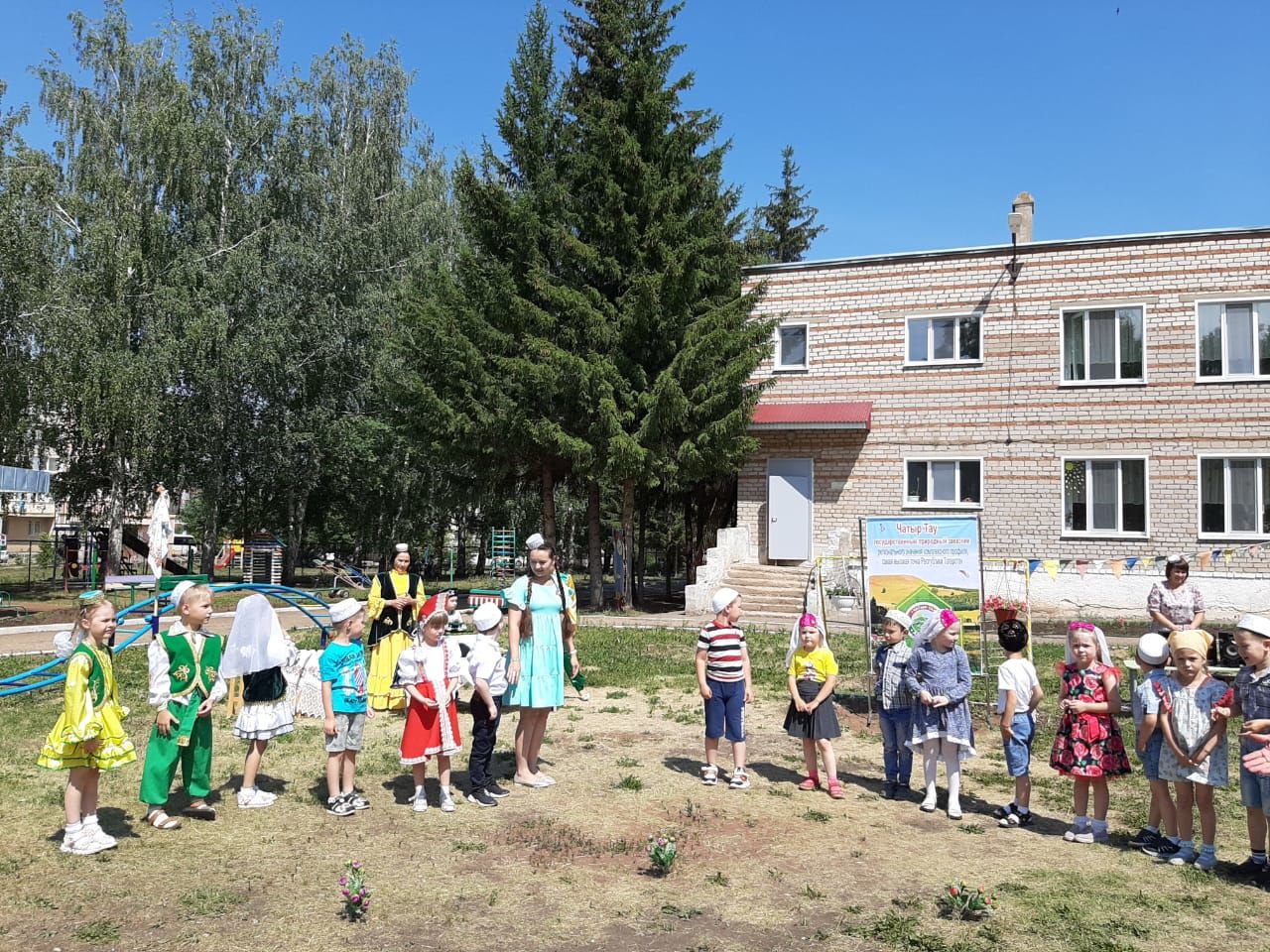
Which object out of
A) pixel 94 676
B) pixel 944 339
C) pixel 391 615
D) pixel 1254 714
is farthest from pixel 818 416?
pixel 94 676

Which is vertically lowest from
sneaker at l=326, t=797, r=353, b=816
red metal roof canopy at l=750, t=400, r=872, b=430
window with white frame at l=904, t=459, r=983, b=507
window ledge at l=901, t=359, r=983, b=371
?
sneaker at l=326, t=797, r=353, b=816

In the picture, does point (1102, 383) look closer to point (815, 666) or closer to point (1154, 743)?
point (815, 666)

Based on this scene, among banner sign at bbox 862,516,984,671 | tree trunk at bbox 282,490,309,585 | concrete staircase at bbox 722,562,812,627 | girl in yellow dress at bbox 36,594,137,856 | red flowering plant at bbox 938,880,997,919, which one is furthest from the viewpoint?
tree trunk at bbox 282,490,309,585

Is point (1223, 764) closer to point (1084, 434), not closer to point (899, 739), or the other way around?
point (899, 739)

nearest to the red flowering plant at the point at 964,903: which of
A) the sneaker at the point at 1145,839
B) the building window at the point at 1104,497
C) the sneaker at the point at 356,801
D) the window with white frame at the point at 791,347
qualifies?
the sneaker at the point at 1145,839

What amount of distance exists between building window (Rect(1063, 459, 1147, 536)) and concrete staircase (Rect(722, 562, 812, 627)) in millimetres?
6356

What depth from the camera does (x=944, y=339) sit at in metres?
23.8

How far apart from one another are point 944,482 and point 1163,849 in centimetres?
1764

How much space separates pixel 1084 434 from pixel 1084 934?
63.6ft

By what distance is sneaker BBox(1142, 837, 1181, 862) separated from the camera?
21.1 ft

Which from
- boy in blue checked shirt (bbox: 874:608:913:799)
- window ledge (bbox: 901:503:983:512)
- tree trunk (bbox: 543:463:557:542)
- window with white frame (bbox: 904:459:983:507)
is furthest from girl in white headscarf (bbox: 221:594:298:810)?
window with white frame (bbox: 904:459:983:507)

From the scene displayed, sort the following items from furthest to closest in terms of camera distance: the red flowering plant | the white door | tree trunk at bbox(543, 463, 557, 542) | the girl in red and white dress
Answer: tree trunk at bbox(543, 463, 557, 542) < the white door < the girl in red and white dress < the red flowering plant

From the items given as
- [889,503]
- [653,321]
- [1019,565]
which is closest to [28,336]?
[653,321]

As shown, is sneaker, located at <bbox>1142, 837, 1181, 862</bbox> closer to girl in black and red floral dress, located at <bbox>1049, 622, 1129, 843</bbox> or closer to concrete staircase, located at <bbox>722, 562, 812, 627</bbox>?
girl in black and red floral dress, located at <bbox>1049, 622, 1129, 843</bbox>
